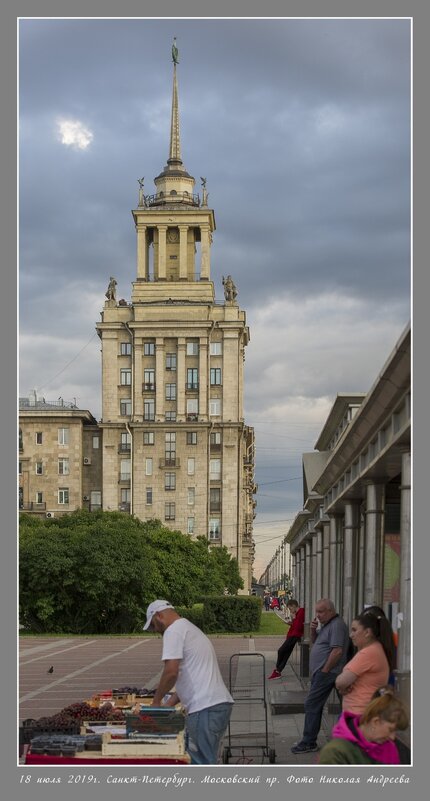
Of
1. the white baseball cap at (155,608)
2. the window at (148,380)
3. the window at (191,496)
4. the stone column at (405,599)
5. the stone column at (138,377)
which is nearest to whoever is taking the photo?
the white baseball cap at (155,608)

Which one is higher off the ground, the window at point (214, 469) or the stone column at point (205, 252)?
the stone column at point (205, 252)

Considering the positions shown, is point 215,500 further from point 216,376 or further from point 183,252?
point 183,252

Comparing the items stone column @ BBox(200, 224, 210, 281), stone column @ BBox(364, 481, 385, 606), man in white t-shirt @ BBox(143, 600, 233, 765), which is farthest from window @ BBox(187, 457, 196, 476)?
man in white t-shirt @ BBox(143, 600, 233, 765)

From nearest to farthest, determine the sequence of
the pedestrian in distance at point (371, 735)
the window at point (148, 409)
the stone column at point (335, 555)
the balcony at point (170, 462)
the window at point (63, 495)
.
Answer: the pedestrian in distance at point (371, 735) → the stone column at point (335, 555) → the balcony at point (170, 462) → the window at point (63, 495) → the window at point (148, 409)

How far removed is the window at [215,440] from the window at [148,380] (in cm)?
662

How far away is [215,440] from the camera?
4321 inches

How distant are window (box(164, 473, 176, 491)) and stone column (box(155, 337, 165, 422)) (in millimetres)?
4947

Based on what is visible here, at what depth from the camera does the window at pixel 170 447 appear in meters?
108

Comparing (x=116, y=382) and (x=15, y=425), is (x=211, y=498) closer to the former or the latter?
(x=116, y=382)

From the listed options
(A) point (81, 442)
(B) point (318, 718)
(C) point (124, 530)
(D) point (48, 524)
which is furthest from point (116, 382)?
(B) point (318, 718)

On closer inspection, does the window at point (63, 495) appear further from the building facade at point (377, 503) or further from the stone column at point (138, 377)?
the building facade at point (377, 503)

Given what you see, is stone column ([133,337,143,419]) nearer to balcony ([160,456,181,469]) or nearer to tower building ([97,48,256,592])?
tower building ([97,48,256,592])

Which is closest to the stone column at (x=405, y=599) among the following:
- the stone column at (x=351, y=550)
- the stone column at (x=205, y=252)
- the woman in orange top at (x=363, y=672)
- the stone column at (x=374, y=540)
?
the woman in orange top at (x=363, y=672)

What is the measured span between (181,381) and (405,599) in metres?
98.6
